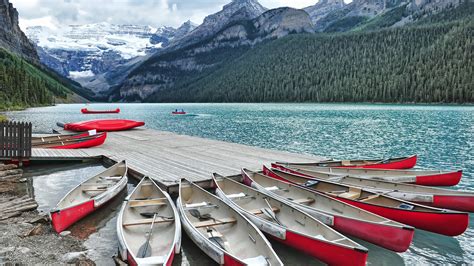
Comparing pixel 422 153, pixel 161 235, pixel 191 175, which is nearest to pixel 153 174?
pixel 191 175

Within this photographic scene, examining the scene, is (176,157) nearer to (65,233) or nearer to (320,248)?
(65,233)

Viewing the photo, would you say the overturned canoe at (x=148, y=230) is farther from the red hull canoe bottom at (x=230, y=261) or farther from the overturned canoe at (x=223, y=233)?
the red hull canoe bottom at (x=230, y=261)

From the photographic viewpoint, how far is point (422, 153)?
29.4 meters

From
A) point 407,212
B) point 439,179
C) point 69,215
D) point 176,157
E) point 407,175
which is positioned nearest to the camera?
point 407,212

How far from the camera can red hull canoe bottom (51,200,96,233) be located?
29.9 ft

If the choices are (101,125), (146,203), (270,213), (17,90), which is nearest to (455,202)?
(270,213)

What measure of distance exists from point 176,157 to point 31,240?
1134cm

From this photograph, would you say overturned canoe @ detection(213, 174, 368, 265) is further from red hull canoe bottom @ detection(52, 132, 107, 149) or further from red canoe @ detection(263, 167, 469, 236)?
red hull canoe bottom @ detection(52, 132, 107, 149)

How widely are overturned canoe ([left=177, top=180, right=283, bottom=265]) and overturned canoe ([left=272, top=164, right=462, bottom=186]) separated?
6.72m

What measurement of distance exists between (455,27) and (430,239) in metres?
222

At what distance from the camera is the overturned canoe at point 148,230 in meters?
6.83

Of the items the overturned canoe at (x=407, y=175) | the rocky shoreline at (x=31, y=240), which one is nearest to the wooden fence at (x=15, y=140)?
the rocky shoreline at (x=31, y=240)

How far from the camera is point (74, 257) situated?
812 centimetres

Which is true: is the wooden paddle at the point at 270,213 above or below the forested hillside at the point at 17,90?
below
